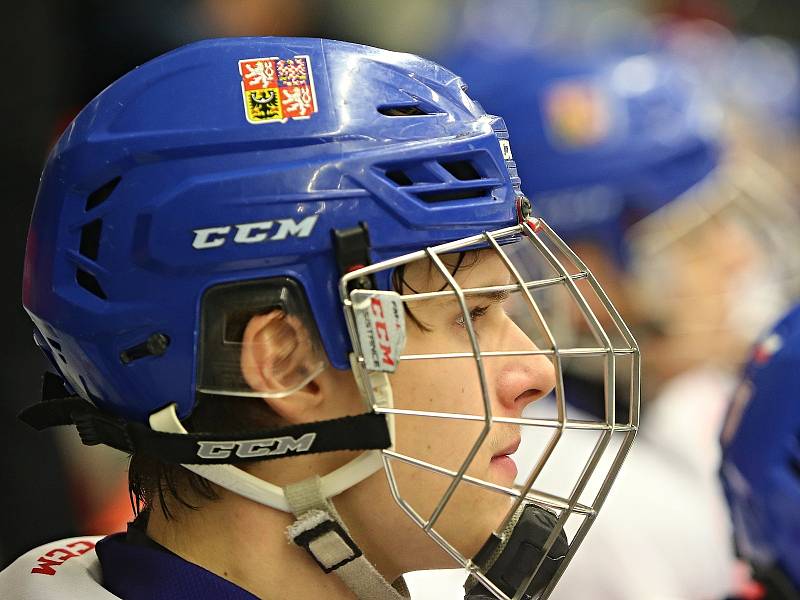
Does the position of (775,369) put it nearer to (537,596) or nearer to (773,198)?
(537,596)

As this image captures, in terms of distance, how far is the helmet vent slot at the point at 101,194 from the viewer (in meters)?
1.69

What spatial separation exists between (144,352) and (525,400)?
0.57 m

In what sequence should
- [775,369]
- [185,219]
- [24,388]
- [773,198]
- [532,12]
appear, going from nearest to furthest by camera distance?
[185,219]
[775,369]
[24,388]
[773,198]
[532,12]

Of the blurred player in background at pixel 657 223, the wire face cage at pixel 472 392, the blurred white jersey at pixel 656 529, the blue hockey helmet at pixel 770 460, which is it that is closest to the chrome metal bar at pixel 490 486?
the wire face cage at pixel 472 392

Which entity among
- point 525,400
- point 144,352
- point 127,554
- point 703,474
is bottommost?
point 703,474

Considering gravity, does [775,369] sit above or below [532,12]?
below

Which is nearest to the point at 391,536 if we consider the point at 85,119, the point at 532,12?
the point at 85,119

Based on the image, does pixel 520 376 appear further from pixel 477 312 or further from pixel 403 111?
pixel 403 111

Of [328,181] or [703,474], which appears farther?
[703,474]

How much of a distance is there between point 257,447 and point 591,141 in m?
2.37

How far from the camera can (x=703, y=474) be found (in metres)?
3.69

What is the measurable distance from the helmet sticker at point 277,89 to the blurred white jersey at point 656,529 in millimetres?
1753

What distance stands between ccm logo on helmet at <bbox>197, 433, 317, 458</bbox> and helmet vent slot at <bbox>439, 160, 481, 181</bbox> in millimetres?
428

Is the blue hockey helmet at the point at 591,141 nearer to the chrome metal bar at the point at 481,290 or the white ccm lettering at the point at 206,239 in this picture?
the chrome metal bar at the point at 481,290
